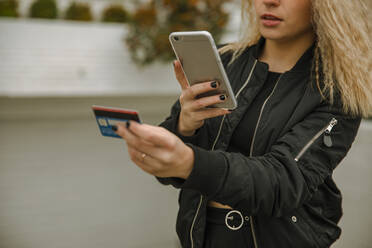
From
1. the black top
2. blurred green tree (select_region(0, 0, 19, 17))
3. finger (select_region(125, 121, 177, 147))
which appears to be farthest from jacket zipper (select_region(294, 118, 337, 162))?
blurred green tree (select_region(0, 0, 19, 17))

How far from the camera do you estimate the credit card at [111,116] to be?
95 cm

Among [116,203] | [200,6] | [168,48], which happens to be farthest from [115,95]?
[116,203]

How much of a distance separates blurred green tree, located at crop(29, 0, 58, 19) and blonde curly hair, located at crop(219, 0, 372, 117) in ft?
33.0

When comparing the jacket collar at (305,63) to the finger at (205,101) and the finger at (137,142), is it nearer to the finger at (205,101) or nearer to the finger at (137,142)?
the finger at (205,101)

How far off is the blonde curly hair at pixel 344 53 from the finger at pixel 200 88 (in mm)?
323

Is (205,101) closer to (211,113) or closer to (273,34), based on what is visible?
(211,113)

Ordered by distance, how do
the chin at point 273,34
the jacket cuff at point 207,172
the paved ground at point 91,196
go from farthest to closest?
the paved ground at point 91,196
the chin at point 273,34
the jacket cuff at point 207,172

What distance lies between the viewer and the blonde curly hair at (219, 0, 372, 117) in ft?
4.57

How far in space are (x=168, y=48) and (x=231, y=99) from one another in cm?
966

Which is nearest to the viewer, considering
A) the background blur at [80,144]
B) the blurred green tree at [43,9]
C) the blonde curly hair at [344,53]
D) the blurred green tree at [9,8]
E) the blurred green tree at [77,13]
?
the blonde curly hair at [344,53]

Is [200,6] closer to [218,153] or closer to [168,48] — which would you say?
[168,48]

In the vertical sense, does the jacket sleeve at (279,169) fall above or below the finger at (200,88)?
below

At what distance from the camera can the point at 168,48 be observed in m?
10.8

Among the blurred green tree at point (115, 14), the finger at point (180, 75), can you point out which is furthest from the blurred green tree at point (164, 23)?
the finger at point (180, 75)
